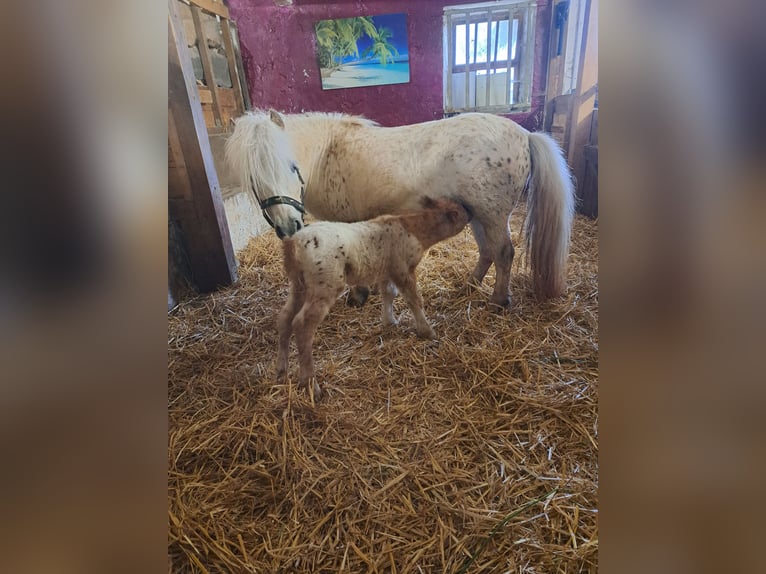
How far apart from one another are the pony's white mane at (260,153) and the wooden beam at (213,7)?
0.18 meters

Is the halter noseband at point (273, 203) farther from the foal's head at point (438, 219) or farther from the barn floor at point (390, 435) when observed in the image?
the foal's head at point (438, 219)

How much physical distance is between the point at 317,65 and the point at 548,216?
583 mm

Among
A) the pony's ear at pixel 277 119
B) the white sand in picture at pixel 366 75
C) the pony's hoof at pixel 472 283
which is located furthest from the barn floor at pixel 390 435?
the white sand in picture at pixel 366 75

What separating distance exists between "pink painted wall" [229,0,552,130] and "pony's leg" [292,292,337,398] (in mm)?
394

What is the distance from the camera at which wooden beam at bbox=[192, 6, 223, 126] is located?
685 mm

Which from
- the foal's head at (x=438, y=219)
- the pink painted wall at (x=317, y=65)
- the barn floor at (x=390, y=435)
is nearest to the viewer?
the barn floor at (x=390, y=435)

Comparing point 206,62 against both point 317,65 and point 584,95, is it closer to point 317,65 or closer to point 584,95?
point 317,65

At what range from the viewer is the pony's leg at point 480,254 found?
33.0 inches

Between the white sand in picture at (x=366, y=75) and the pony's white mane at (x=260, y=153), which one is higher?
the white sand in picture at (x=366, y=75)

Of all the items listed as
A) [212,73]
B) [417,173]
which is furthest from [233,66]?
[417,173]

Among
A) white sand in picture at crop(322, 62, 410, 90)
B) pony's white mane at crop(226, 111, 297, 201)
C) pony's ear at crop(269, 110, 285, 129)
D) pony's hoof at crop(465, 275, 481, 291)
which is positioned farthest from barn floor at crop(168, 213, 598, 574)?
white sand in picture at crop(322, 62, 410, 90)

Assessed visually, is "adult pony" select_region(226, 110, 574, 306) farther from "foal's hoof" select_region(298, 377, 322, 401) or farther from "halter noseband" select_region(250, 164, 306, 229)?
"foal's hoof" select_region(298, 377, 322, 401)
